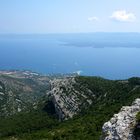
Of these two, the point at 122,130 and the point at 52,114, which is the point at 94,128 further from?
the point at 52,114

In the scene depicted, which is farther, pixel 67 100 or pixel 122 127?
pixel 67 100

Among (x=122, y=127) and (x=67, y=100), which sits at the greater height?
(x=122, y=127)

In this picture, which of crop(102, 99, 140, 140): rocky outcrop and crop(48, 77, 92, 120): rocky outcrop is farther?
crop(48, 77, 92, 120): rocky outcrop

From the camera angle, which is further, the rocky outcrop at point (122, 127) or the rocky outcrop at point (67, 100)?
the rocky outcrop at point (67, 100)

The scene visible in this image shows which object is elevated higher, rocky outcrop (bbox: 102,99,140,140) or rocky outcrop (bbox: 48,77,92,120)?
rocky outcrop (bbox: 102,99,140,140)

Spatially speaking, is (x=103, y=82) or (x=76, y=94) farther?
(x=103, y=82)

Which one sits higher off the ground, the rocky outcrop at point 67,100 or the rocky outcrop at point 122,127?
the rocky outcrop at point 122,127

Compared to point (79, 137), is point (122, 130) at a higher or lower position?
higher

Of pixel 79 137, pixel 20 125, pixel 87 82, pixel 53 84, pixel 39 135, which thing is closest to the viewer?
pixel 79 137

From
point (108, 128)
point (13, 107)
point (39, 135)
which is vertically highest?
point (108, 128)

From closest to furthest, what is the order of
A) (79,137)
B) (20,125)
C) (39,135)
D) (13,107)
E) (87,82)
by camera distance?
(79,137), (39,135), (20,125), (87,82), (13,107)

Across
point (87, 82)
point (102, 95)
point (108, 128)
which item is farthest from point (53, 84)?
point (108, 128)
